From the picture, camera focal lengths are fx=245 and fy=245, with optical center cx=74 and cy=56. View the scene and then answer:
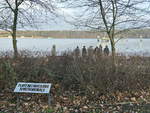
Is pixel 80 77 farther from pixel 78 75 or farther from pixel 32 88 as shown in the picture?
pixel 32 88

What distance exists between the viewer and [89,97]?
6.12 meters

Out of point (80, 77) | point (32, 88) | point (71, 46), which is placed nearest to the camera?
point (32, 88)

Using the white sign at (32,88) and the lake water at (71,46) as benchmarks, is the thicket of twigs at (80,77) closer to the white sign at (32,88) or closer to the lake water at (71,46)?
the white sign at (32,88)

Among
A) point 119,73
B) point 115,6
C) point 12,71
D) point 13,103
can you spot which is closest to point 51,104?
point 13,103

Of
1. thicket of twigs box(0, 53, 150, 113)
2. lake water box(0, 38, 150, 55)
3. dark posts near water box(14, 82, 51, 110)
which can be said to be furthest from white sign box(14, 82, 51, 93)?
lake water box(0, 38, 150, 55)

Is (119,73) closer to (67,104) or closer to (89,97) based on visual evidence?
(89,97)

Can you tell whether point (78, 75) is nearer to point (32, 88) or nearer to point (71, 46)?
point (32, 88)

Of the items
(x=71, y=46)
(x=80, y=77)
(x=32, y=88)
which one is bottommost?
(x=32, y=88)

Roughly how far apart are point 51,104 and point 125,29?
4.32 metres

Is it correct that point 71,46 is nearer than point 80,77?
No

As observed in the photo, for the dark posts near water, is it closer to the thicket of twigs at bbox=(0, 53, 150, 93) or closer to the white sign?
the white sign

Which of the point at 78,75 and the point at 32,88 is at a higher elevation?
the point at 78,75

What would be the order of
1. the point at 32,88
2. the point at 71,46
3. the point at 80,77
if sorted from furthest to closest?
the point at 71,46 → the point at 80,77 → the point at 32,88

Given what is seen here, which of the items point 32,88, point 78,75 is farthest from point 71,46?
point 32,88
